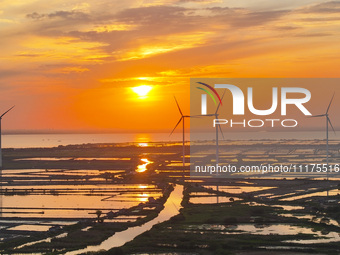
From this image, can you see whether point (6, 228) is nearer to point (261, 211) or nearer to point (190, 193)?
point (261, 211)

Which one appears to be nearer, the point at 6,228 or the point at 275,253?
the point at 275,253

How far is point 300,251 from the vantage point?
119 ft

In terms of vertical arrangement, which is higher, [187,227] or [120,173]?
[120,173]

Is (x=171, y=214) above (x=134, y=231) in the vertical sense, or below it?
above

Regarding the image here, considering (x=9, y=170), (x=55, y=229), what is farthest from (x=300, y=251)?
(x=9, y=170)

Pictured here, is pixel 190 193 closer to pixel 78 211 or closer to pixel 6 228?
pixel 78 211

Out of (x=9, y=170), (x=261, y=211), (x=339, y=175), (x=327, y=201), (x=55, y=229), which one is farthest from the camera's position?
(x=9, y=170)

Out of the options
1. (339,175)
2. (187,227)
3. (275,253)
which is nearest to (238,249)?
(275,253)

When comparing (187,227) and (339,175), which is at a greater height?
(339,175)

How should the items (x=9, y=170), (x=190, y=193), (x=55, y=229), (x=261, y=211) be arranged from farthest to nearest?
(x=9, y=170) → (x=190, y=193) → (x=261, y=211) → (x=55, y=229)

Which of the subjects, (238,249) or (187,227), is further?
(187,227)

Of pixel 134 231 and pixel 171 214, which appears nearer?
pixel 134 231

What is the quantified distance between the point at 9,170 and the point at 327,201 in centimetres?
5725

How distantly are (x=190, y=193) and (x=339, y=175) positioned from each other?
2955cm
